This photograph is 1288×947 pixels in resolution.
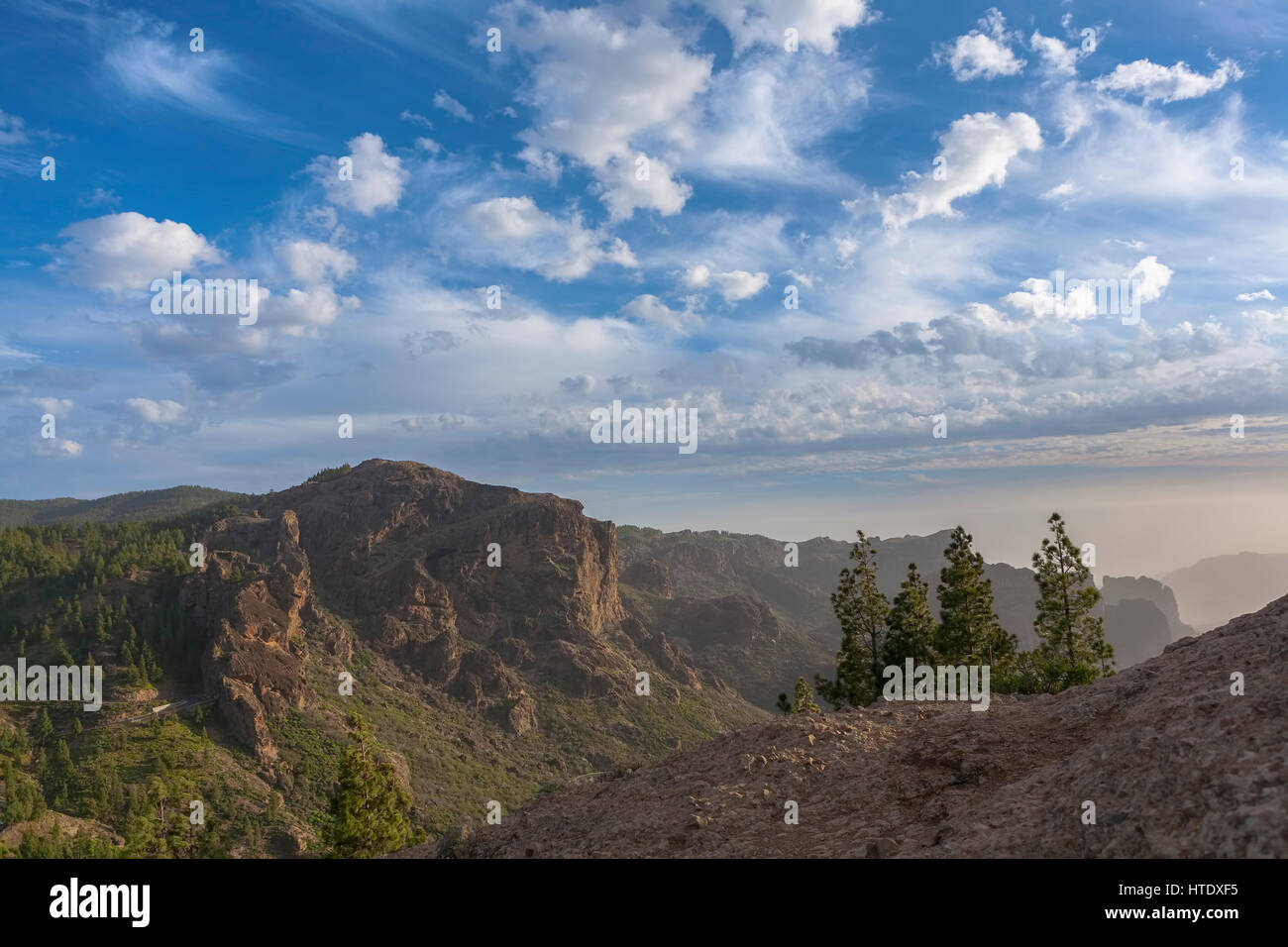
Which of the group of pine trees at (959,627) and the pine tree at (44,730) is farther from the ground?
the group of pine trees at (959,627)

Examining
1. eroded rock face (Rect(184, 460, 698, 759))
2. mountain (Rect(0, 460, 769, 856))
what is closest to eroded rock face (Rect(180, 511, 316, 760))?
eroded rock face (Rect(184, 460, 698, 759))

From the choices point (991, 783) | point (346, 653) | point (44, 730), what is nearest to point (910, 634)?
point (991, 783)

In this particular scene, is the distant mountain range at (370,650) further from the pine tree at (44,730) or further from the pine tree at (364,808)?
the pine tree at (364,808)

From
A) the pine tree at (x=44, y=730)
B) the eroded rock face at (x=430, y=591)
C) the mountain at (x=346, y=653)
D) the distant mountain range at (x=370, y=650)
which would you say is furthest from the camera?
the eroded rock face at (x=430, y=591)

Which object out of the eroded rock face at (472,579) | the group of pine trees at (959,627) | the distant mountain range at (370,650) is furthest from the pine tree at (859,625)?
the eroded rock face at (472,579)

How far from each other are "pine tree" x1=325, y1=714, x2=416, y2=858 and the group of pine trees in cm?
2314

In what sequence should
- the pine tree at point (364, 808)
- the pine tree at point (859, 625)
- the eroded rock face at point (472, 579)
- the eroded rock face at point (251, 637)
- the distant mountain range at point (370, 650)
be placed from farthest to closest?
the eroded rock face at point (472, 579) < the eroded rock face at point (251, 637) < the distant mountain range at point (370, 650) < the pine tree at point (859, 625) < the pine tree at point (364, 808)

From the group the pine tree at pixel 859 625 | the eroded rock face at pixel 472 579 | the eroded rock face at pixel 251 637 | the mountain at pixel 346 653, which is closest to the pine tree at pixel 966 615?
the pine tree at pixel 859 625

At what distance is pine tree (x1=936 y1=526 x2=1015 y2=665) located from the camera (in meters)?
36.5

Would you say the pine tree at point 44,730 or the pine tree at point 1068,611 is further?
the pine tree at point 44,730

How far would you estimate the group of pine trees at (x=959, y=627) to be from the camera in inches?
1405

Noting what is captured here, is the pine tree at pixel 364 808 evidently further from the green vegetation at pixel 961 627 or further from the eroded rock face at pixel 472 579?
the eroded rock face at pixel 472 579

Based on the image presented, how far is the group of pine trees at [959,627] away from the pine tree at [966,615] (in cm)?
6
